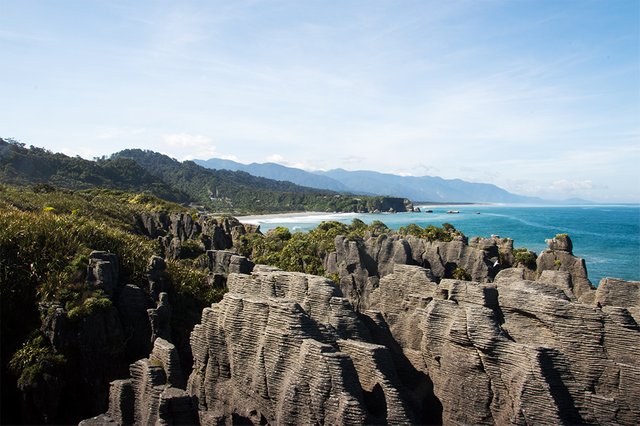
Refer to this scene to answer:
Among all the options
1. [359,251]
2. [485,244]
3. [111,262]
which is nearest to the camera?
[111,262]

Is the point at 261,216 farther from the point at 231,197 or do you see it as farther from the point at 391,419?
the point at 391,419

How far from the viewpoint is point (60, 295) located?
15367mm

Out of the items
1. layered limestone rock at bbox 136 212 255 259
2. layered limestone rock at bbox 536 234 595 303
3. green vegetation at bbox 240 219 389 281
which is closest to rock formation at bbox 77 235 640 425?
layered limestone rock at bbox 536 234 595 303

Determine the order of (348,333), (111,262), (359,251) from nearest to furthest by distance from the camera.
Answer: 1. (348,333)
2. (111,262)
3. (359,251)

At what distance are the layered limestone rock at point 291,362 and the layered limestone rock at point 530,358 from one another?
1457 mm

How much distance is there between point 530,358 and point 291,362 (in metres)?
4.75

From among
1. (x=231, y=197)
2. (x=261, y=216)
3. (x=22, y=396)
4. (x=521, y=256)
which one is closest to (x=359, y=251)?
(x=521, y=256)

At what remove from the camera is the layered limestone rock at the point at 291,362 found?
9070 millimetres

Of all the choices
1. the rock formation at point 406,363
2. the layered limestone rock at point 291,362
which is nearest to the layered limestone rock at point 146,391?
the rock formation at point 406,363

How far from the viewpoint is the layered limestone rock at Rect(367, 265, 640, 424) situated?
9055mm

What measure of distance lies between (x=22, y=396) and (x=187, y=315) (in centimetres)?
622

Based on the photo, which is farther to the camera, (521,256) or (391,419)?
(521,256)

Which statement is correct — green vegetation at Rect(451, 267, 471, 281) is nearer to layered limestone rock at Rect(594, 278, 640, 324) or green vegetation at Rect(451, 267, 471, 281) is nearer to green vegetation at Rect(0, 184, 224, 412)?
layered limestone rock at Rect(594, 278, 640, 324)

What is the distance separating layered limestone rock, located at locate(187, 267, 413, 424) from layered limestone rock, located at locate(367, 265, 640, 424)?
1.46 metres
